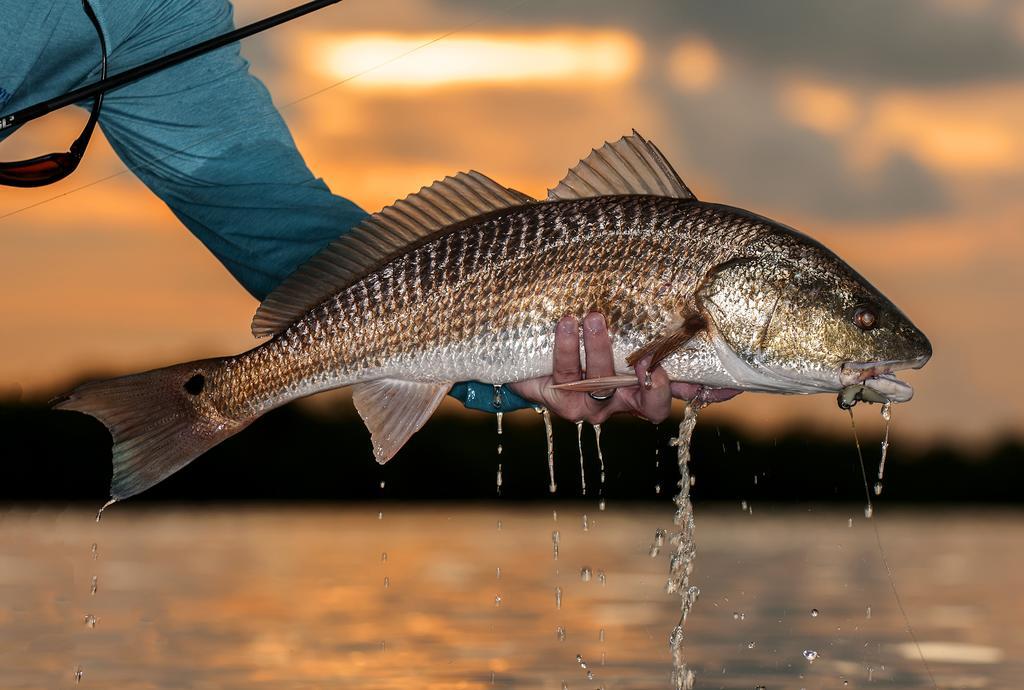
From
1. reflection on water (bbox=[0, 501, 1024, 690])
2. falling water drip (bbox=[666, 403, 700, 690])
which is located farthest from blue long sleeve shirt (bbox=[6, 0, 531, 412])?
reflection on water (bbox=[0, 501, 1024, 690])

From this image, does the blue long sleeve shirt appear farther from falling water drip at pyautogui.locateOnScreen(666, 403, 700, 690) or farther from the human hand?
falling water drip at pyautogui.locateOnScreen(666, 403, 700, 690)

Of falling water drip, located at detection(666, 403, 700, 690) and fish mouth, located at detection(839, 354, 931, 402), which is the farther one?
falling water drip, located at detection(666, 403, 700, 690)

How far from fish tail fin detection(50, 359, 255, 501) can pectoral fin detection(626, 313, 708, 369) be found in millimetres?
1303

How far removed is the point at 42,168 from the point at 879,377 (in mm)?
2882

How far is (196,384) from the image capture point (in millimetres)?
4812

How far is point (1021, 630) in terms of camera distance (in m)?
17.8

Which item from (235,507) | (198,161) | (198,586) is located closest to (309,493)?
(235,507)

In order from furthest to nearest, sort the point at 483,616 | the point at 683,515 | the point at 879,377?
the point at 483,616, the point at 683,515, the point at 879,377

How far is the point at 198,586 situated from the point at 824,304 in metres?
21.3

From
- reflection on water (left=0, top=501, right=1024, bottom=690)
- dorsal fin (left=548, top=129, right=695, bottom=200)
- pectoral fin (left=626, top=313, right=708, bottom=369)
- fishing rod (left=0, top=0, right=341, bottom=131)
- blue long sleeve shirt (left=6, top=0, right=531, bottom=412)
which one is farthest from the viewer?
reflection on water (left=0, top=501, right=1024, bottom=690)

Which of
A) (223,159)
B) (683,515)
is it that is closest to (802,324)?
(683,515)

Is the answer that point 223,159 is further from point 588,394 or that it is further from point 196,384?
point 588,394

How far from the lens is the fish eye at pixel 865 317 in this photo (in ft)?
15.1

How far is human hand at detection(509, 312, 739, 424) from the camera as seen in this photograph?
15.1ft
